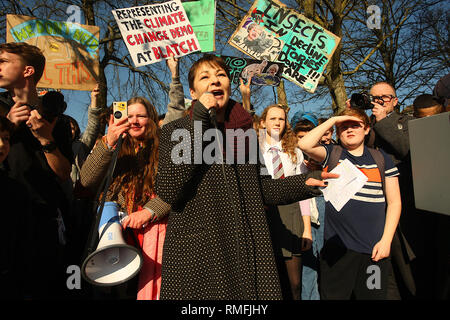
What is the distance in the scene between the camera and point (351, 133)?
97.5 inches

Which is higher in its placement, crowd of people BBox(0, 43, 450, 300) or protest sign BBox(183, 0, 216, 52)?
protest sign BBox(183, 0, 216, 52)

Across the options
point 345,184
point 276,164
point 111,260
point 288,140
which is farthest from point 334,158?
point 111,260

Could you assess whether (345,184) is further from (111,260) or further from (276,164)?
(111,260)

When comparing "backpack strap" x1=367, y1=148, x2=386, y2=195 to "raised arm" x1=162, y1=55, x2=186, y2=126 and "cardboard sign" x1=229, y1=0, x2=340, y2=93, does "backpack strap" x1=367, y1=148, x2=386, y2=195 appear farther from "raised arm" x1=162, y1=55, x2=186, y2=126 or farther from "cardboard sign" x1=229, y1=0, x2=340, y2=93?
"cardboard sign" x1=229, y1=0, x2=340, y2=93

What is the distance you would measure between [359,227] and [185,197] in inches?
49.8

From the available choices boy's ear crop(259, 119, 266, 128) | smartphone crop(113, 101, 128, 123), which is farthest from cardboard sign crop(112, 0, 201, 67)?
smartphone crop(113, 101, 128, 123)

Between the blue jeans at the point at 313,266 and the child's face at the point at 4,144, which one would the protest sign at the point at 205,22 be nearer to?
the blue jeans at the point at 313,266

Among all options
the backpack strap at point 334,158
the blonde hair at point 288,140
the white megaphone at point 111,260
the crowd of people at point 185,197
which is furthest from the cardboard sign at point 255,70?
the white megaphone at point 111,260

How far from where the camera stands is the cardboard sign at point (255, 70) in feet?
11.9

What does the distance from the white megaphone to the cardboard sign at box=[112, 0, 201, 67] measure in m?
1.95

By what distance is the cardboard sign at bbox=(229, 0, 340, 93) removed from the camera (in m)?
3.87

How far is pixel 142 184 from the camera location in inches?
85.0

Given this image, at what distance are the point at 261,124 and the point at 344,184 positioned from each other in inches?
45.7
